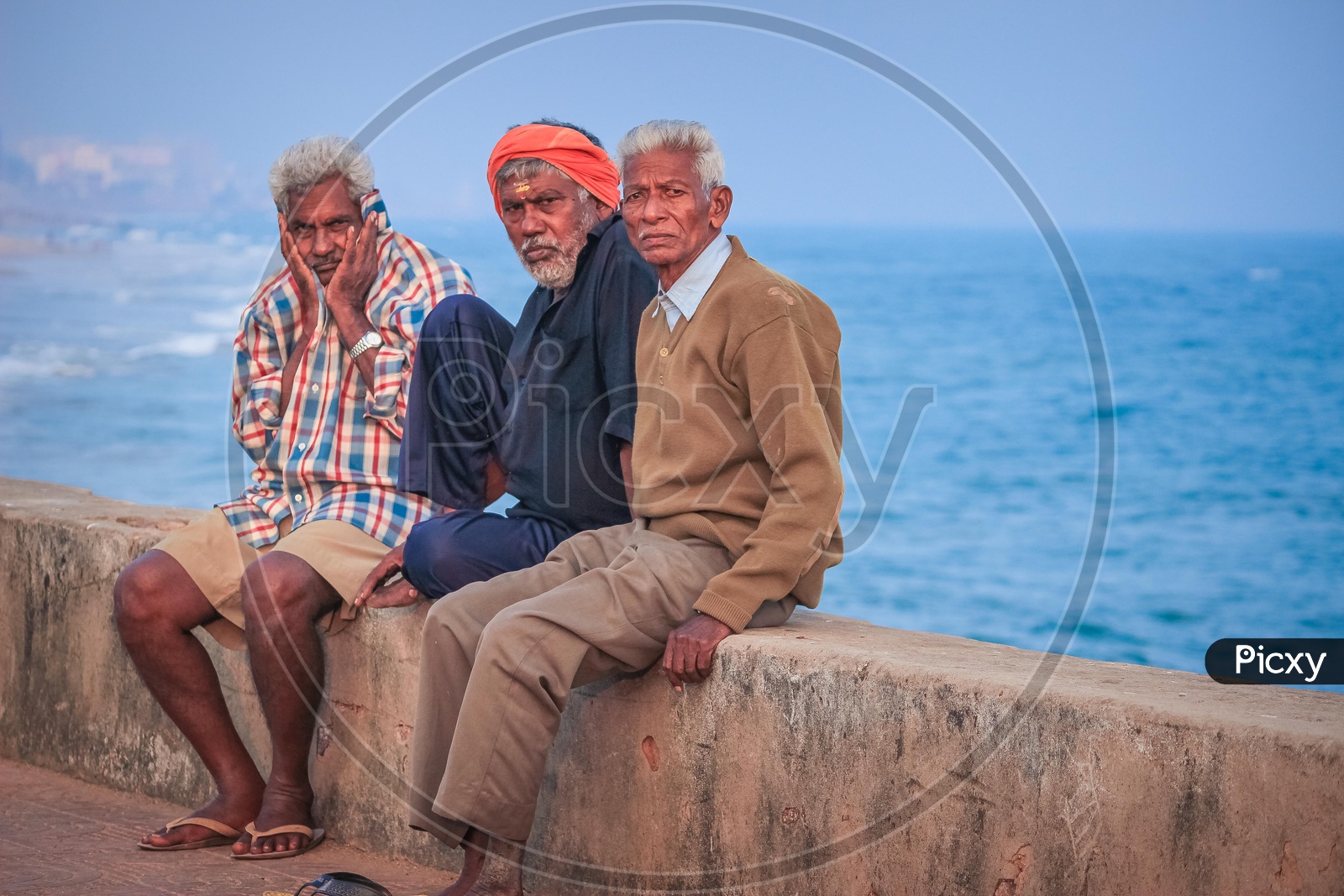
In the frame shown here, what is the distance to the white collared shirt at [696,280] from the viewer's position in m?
2.69

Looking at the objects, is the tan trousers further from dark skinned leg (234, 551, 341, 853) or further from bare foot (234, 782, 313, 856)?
bare foot (234, 782, 313, 856)

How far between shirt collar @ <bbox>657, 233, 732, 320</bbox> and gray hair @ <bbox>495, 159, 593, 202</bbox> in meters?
0.56

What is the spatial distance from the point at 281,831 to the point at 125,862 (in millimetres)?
365

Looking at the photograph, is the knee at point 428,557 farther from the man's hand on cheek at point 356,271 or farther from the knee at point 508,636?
the man's hand on cheek at point 356,271

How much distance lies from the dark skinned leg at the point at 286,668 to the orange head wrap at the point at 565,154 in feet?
3.40

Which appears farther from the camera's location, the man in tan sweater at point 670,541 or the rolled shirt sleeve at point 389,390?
the rolled shirt sleeve at point 389,390

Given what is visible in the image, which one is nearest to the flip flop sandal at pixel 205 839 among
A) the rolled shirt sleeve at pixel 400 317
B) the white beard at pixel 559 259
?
the rolled shirt sleeve at pixel 400 317

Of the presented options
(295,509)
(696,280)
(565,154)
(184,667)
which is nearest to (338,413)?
(295,509)

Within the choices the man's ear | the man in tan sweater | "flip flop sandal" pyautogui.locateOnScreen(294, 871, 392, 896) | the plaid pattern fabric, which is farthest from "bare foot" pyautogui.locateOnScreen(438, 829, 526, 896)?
the man's ear

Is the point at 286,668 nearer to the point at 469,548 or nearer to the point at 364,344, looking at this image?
the point at 469,548

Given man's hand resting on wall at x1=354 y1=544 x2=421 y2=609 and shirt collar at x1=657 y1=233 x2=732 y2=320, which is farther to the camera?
man's hand resting on wall at x1=354 y1=544 x2=421 y2=609

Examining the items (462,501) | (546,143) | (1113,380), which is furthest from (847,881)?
(1113,380)

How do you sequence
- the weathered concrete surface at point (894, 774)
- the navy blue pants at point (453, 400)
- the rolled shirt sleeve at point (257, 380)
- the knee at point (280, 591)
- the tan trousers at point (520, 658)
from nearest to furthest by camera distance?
the weathered concrete surface at point (894, 774), the tan trousers at point (520, 658), the knee at point (280, 591), the navy blue pants at point (453, 400), the rolled shirt sleeve at point (257, 380)

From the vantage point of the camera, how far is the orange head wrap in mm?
3100
